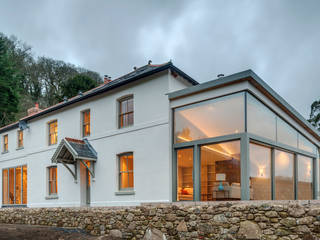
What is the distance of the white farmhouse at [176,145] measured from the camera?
983 centimetres

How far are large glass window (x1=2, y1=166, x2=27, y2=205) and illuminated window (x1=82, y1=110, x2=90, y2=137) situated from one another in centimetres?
627

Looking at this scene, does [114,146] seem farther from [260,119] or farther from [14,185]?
[14,185]

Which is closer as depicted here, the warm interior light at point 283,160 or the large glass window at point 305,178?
the warm interior light at point 283,160

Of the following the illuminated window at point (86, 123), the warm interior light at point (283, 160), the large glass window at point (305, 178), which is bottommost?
the large glass window at point (305, 178)

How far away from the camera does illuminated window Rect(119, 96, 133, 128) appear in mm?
12984

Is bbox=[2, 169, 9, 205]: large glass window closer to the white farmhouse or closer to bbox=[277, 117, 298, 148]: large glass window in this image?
the white farmhouse

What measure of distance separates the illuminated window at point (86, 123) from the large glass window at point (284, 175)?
8.97 metres

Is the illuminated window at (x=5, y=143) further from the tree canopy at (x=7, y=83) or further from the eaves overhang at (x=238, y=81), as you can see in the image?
the eaves overhang at (x=238, y=81)

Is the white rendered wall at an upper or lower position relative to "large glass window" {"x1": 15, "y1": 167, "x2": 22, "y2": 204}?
upper

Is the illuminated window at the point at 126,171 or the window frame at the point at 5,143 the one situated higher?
the window frame at the point at 5,143

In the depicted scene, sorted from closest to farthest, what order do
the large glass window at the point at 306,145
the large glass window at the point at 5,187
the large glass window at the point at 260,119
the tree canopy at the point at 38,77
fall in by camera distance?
1. the large glass window at the point at 260,119
2. the large glass window at the point at 306,145
3. the large glass window at the point at 5,187
4. the tree canopy at the point at 38,77

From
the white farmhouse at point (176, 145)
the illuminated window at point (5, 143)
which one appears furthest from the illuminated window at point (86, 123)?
the illuminated window at point (5, 143)

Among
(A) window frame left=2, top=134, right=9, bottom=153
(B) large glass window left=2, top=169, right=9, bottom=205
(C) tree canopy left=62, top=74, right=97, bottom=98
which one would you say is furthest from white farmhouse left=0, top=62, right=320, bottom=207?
(C) tree canopy left=62, top=74, right=97, bottom=98

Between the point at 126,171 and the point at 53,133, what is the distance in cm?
630
